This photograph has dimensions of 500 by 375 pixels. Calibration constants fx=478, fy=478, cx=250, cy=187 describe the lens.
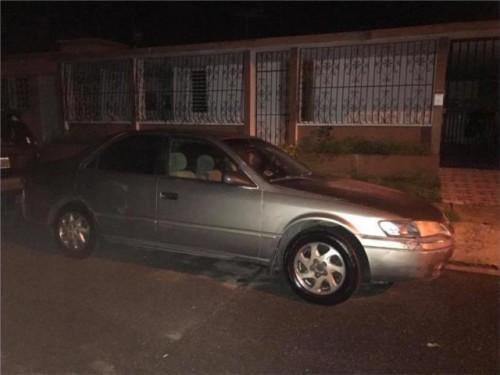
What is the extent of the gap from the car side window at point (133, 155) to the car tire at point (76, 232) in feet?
2.00

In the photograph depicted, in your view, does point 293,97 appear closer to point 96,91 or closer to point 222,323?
point 96,91

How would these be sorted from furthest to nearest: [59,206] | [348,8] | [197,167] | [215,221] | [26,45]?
[26,45], [348,8], [59,206], [197,167], [215,221]

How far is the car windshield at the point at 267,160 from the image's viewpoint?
495 cm

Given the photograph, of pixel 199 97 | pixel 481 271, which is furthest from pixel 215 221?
pixel 199 97

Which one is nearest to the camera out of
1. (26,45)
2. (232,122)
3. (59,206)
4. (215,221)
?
(215,221)

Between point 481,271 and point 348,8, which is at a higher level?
point 348,8

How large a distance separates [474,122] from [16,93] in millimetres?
13105

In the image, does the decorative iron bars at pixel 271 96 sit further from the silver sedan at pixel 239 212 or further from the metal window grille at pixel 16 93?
the metal window grille at pixel 16 93

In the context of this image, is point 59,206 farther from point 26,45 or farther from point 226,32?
point 26,45

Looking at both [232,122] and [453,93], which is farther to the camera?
[453,93]

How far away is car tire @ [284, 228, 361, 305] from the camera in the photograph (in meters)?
4.15

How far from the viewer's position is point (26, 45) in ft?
59.5

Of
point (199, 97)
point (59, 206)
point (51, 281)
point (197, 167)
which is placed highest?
point (199, 97)

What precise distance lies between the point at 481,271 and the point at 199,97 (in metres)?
9.48
